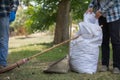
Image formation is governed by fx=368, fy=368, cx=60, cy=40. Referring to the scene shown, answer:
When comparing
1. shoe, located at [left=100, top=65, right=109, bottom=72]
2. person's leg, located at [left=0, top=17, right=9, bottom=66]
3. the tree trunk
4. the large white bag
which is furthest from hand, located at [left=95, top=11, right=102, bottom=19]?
the tree trunk

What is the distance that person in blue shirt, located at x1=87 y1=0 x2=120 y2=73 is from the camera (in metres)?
5.95

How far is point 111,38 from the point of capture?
6047 millimetres

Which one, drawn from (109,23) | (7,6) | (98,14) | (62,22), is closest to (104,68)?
(109,23)

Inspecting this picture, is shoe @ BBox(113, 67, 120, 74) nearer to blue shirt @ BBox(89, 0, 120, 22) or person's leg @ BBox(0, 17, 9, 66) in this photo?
blue shirt @ BBox(89, 0, 120, 22)

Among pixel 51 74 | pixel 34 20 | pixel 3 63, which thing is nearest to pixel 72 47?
pixel 51 74

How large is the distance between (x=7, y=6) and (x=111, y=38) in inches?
71.0

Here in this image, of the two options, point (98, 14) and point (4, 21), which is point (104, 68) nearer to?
point (98, 14)

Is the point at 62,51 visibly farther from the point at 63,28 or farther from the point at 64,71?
the point at 64,71

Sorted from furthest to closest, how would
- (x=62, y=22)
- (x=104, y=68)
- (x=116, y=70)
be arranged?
1. (x=62, y=22)
2. (x=104, y=68)
3. (x=116, y=70)

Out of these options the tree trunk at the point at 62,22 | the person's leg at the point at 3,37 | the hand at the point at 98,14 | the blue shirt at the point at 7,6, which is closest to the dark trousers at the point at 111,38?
the hand at the point at 98,14

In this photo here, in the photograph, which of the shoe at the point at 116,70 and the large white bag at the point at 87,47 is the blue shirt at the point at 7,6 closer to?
the large white bag at the point at 87,47

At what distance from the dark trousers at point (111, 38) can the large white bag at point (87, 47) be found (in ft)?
0.64

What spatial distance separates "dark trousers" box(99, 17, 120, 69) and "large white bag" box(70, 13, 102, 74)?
0.64 ft

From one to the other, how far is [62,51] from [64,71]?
3631 mm
